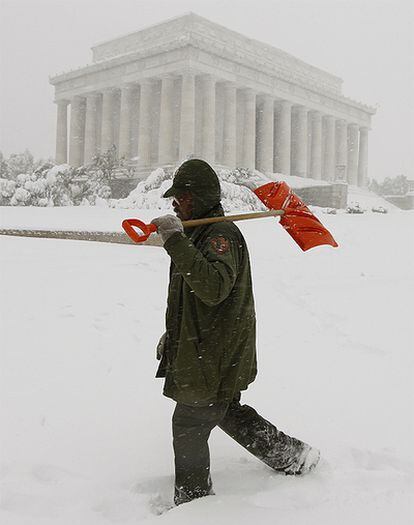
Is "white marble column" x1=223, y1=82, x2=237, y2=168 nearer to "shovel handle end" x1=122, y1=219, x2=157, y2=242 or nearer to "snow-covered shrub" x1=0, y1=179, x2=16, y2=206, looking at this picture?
"snow-covered shrub" x1=0, y1=179, x2=16, y2=206

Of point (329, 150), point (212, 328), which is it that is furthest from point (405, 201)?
point (212, 328)

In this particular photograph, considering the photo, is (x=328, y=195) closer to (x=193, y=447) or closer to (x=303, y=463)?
(x=303, y=463)

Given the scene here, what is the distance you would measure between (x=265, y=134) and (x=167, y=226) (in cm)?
4343

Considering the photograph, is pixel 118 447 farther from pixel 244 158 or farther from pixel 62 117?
pixel 62 117

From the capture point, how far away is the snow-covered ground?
2.98 meters

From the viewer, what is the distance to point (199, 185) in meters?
2.83

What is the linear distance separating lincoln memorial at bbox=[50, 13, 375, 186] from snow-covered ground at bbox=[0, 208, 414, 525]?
2987 cm

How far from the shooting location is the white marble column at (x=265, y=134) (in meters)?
44.0

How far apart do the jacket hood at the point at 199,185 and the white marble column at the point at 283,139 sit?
142 feet

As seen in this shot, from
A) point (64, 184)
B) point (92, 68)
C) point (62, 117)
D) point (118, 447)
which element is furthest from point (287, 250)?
point (62, 117)

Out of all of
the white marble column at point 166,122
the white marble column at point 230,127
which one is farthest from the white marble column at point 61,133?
the white marble column at point 230,127

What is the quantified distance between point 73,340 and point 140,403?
133 centimetres

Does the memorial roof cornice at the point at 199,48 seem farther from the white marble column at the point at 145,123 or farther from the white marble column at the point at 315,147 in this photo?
the white marble column at the point at 315,147

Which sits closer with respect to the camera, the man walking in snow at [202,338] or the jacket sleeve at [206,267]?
the jacket sleeve at [206,267]
